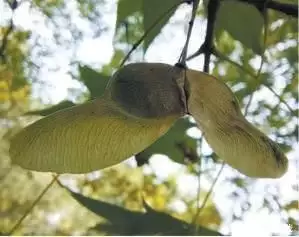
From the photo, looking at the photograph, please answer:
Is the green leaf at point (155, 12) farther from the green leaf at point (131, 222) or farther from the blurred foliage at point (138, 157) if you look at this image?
the green leaf at point (131, 222)

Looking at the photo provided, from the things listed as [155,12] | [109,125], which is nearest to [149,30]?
[155,12]

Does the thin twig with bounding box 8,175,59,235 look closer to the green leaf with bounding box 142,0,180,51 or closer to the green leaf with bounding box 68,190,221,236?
the green leaf with bounding box 68,190,221,236

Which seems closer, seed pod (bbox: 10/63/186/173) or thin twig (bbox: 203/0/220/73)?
seed pod (bbox: 10/63/186/173)

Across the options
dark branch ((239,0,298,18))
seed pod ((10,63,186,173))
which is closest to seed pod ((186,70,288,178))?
seed pod ((10,63,186,173))

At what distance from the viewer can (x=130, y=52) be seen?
15.9 inches

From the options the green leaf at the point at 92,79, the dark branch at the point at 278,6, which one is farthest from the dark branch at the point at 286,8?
the green leaf at the point at 92,79

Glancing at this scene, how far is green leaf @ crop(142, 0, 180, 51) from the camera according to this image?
40 centimetres

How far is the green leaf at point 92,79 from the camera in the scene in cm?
39

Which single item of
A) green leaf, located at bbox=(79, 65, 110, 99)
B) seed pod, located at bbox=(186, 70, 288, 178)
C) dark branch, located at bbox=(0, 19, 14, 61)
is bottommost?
green leaf, located at bbox=(79, 65, 110, 99)

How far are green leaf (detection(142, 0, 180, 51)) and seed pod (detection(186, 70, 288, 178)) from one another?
11 centimetres

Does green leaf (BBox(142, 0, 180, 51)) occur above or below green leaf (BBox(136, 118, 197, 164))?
above

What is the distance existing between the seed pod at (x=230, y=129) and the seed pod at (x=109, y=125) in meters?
0.01

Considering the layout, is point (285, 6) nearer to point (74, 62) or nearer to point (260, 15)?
point (260, 15)

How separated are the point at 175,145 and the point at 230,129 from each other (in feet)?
0.48
